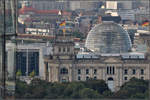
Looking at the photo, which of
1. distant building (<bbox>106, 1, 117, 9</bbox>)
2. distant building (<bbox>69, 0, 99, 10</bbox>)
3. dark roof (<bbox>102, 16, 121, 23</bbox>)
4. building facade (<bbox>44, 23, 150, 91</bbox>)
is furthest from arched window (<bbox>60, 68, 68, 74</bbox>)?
distant building (<bbox>69, 0, 99, 10</bbox>)

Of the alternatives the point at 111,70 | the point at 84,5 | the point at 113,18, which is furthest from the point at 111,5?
the point at 111,70

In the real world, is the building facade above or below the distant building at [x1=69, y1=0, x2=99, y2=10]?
below

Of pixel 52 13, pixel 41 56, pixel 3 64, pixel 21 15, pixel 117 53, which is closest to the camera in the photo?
pixel 3 64

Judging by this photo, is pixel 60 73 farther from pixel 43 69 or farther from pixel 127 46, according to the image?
pixel 127 46

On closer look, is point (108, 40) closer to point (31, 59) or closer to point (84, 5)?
point (31, 59)

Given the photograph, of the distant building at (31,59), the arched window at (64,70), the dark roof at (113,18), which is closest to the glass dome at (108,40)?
the distant building at (31,59)

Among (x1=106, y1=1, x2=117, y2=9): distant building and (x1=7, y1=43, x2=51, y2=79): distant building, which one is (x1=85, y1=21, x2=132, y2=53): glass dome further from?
(x1=106, y1=1, x2=117, y2=9): distant building

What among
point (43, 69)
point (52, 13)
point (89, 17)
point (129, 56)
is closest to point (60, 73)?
point (43, 69)

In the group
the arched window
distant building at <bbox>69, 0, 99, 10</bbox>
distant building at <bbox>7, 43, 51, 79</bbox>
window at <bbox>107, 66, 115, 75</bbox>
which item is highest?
distant building at <bbox>69, 0, 99, 10</bbox>
